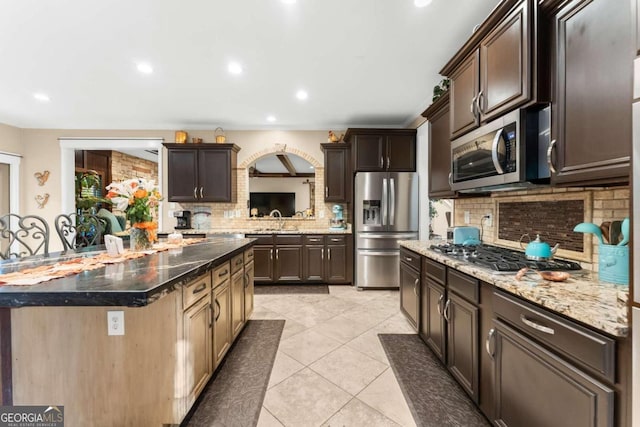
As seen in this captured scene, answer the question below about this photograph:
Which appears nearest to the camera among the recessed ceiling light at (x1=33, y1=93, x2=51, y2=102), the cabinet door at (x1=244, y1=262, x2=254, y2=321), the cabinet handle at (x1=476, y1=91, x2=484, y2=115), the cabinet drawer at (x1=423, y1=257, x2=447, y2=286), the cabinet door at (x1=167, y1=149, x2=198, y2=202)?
the cabinet handle at (x1=476, y1=91, x2=484, y2=115)

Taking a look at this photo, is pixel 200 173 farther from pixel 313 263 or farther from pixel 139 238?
pixel 139 238

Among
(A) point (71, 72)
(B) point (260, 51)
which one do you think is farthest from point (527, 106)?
(A) point (71, 72)

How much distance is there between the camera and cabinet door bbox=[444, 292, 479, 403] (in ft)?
5.05

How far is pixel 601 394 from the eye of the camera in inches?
32.5

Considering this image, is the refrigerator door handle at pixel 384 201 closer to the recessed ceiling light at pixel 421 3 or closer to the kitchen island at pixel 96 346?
the recessed ceiling light at pixel 421 3

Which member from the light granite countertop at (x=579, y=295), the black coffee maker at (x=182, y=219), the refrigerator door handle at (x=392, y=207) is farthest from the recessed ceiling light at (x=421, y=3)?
the black coffee maker at (x=182, y=219)

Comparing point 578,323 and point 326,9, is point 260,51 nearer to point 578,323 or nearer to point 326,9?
point 326,9

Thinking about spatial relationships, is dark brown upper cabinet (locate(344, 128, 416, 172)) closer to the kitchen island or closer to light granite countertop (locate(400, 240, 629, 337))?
light granite countertop (locate(400, 240, 629, 337))

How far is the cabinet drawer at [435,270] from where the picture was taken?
192cm

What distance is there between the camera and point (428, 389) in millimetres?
1799

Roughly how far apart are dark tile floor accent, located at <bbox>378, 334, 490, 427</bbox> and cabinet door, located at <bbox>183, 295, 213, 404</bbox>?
1.30 metres

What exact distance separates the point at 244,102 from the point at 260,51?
128 cm

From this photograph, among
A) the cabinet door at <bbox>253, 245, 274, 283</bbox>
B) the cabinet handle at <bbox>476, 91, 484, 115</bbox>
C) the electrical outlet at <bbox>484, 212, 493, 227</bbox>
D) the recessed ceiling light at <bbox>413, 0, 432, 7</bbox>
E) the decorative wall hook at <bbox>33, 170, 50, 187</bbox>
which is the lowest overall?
the cabinet door at <bbox>253, 245, 274, 283</bbox>

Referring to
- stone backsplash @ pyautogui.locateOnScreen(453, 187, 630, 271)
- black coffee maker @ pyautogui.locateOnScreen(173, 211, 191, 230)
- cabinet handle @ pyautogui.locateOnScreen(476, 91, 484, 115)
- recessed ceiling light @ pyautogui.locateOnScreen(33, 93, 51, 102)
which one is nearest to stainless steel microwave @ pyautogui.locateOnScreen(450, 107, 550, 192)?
cabinet handle @ pyautogui.locateOnScreen(476, 91, 484, 115)
